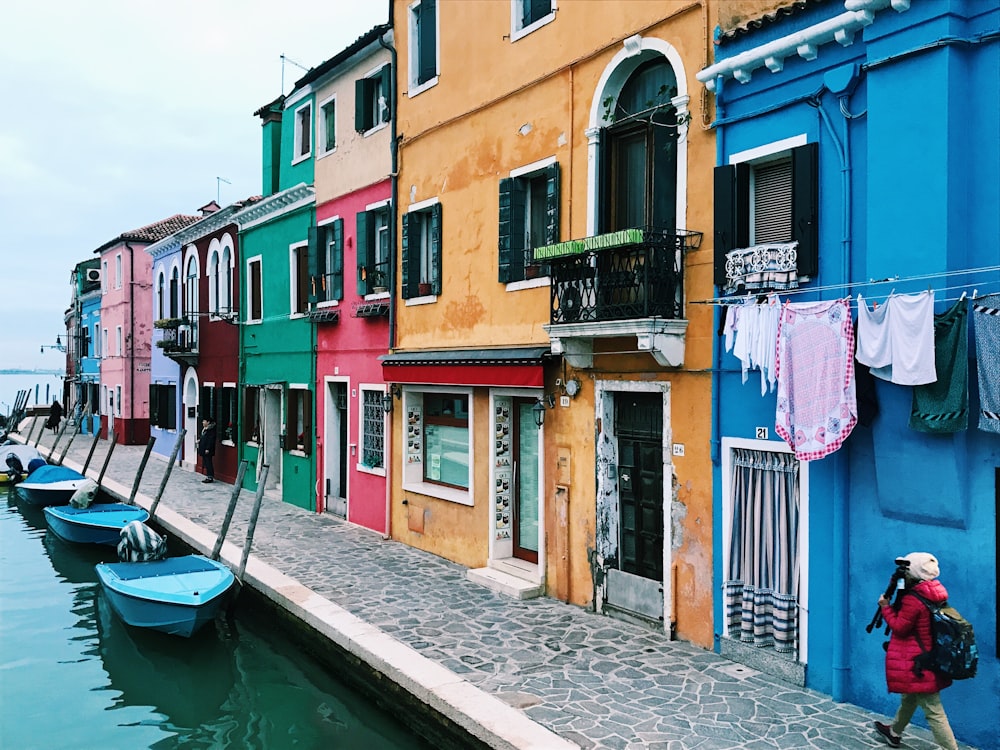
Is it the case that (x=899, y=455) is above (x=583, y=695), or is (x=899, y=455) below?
above

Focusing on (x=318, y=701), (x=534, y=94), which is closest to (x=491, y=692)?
(x=318, y=701)

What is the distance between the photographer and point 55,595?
45.8 ft

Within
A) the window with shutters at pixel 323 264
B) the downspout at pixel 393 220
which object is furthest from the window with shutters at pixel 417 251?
the window with shutters at pixel 323 264

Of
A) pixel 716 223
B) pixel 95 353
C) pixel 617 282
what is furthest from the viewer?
pixel 95 353

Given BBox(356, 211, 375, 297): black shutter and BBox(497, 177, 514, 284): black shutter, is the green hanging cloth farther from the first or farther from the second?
BBox(356, 211, 375, 297): black shutter

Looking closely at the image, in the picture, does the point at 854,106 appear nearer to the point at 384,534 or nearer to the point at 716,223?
the point at 716,223

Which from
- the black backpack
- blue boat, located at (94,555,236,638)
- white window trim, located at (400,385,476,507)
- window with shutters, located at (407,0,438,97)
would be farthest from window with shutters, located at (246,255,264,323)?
the black backpack

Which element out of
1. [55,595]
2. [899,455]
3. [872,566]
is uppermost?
[899,455]

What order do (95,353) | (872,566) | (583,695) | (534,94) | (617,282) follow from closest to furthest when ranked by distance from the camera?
(872,566) → (583,695) → (617,282) → (534,94) → (95,353)

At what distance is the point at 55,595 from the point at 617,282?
36.7 ft

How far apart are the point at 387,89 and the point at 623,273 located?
293 inches

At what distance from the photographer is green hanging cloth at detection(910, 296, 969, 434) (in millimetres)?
5910

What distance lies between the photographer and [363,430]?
15219 mm

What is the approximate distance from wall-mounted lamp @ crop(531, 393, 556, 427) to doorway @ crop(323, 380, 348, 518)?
690cm
